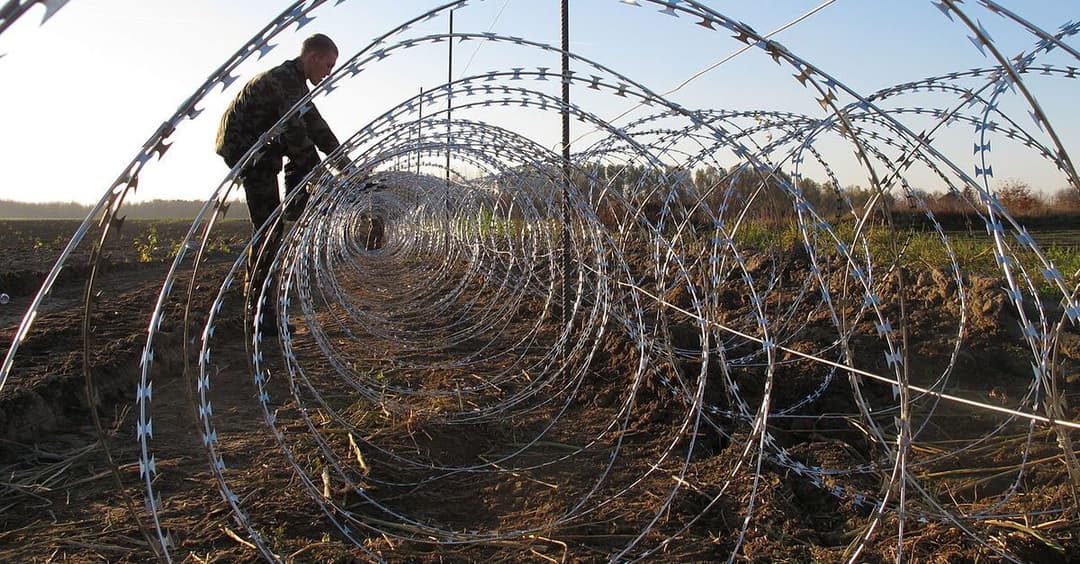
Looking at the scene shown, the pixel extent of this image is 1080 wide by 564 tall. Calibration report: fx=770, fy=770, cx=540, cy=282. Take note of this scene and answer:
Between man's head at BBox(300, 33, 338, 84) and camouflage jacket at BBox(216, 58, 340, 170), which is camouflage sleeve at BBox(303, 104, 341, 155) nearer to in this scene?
camouflage jacket at BBox(216, 58, 340, 170)

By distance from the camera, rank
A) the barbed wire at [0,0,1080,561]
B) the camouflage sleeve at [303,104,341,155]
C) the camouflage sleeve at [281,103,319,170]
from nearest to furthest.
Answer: the barbed wire at [0,0,1080,561], the camouflage sleeve at [281,103,319,170], the camouflage sleeve at [303,104,341,155]

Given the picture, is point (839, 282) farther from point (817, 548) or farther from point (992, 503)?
point (817, 548)

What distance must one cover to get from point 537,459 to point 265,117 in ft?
12.0

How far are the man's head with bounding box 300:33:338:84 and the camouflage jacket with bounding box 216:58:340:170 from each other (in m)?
0.12

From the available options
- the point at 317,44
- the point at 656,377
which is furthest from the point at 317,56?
the point at 656,377

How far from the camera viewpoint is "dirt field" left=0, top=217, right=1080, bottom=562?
323cm

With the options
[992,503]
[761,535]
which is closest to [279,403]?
[761,535]

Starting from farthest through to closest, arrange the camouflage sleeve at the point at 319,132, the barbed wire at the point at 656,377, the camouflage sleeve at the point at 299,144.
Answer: the camouflage sleeve at the point at 319,132
the camouflage sleeve at the point at 299,144
the barbed wire at the point at 656,377

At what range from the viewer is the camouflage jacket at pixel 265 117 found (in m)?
6.10

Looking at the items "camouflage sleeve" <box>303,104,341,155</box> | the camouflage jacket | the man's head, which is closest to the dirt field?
the camouflage jacket

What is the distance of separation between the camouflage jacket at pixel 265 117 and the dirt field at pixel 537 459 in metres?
1.75

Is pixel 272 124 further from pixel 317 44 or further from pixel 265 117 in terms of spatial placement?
pixel 317 44

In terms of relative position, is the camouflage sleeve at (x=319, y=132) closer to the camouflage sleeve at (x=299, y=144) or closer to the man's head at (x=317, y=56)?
the camouflage sleeve at (x=299, y=144)

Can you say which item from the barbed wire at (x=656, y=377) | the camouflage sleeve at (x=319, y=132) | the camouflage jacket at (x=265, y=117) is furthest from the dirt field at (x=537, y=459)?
the camouflage sleeve at (x=319, y=132)
